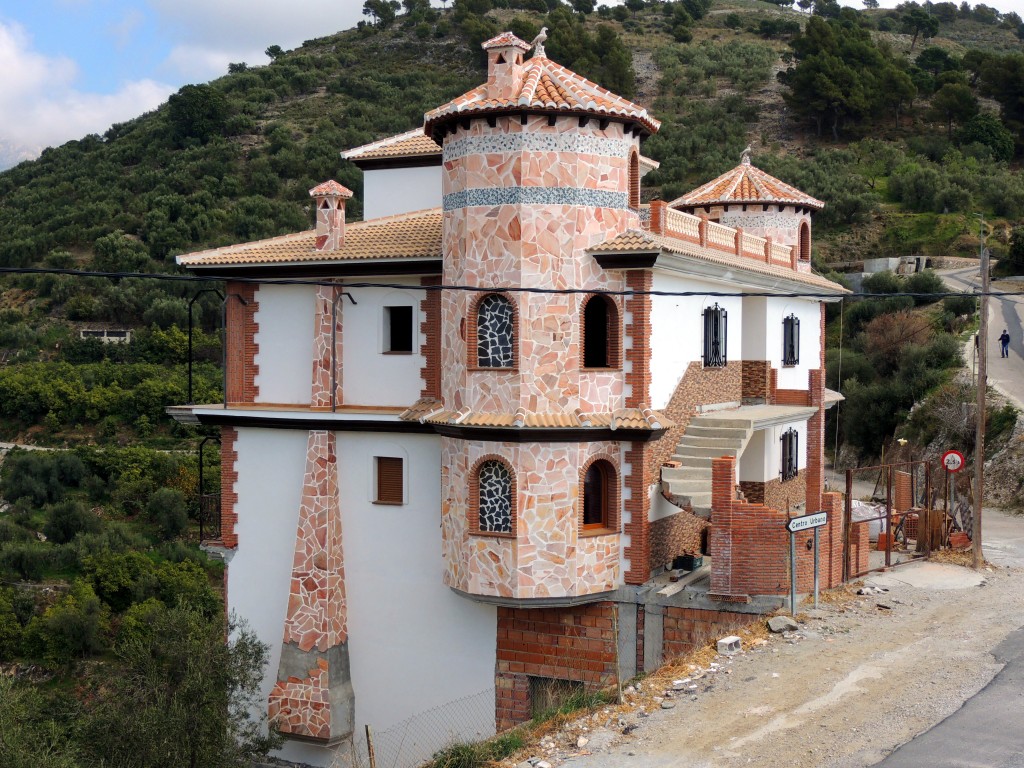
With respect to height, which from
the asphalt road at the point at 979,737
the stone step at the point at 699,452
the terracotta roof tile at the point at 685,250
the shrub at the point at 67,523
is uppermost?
the terracotta roof tile at the point at 685,250

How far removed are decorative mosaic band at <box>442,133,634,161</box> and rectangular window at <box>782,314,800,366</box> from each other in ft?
29.6

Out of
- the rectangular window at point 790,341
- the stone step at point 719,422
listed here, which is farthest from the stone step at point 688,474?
the rectangular window at point 790,341

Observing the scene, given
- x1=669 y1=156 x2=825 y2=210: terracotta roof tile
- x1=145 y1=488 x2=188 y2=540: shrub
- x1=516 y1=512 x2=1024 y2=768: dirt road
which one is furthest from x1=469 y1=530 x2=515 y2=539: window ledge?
x1=145 y1=488 x2=188 y2=540: shrub

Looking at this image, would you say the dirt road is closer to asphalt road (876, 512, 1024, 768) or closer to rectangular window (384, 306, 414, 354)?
asphalt road (876, 512, 1024, 768)

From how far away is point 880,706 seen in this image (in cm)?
1262

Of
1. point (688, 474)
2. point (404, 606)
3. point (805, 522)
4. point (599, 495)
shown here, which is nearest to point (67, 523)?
point (404, 606)

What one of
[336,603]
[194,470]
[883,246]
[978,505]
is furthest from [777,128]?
[336,603]

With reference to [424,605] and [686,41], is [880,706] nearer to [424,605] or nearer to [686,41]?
[424,605]

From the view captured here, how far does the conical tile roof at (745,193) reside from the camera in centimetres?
2603

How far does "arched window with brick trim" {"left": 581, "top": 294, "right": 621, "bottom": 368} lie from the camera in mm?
17562

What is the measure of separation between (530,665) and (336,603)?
389 cm

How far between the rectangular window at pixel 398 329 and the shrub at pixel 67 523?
91.6ft

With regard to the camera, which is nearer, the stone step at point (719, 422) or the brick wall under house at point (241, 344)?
the stone step at point (719, 422)

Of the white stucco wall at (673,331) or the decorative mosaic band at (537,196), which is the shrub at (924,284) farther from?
the decorative mosaic band at (537,196)
